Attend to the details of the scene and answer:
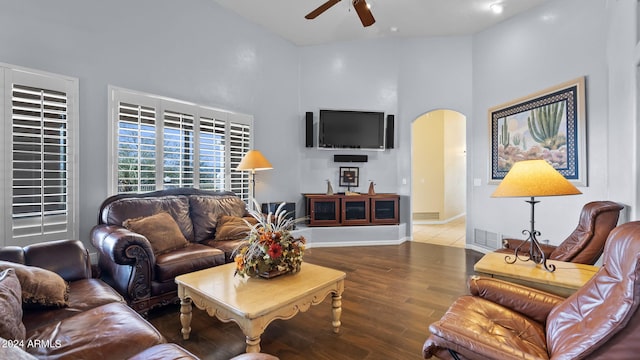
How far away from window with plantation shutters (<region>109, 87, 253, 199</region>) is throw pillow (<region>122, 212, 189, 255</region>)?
0.78m

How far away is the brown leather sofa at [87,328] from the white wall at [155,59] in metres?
1.54

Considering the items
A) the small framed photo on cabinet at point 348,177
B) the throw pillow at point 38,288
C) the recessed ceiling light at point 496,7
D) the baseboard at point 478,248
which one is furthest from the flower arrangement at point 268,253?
the recessed ceiling light at point 496,7

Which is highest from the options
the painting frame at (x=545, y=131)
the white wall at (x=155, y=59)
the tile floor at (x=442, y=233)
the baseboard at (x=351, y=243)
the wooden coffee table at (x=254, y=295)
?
the white wall at (x=155, y=59)

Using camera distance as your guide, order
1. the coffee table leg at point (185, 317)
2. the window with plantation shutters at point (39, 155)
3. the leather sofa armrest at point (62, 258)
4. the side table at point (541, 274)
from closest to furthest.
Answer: the side table at point (541, 274)
the leather sofa armrest at point (62, 258)
the coffee table leg at point (185, 317)
the window with plantation shutters at point (39, 155)

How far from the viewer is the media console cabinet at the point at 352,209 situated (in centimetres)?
551

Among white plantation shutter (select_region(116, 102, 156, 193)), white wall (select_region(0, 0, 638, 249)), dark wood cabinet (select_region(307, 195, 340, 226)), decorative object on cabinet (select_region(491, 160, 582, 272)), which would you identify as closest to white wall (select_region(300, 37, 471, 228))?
white wall (select_region(0, 0, 638, 249))

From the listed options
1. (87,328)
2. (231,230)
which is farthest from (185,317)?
(231,230)

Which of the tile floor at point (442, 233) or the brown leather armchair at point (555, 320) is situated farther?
the tile floor at point (442, 233)

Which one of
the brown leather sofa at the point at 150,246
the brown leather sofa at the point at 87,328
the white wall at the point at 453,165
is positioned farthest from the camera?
the white wall at the point at 453,165

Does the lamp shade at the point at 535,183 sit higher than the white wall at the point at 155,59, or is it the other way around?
the white wall at the point at 155,59

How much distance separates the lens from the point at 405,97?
5.94 m

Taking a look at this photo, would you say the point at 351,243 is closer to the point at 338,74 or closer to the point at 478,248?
the point at 478,248

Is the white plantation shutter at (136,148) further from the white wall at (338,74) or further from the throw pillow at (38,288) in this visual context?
the throw pillow at (38,288)

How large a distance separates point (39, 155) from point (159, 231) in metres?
1.38
